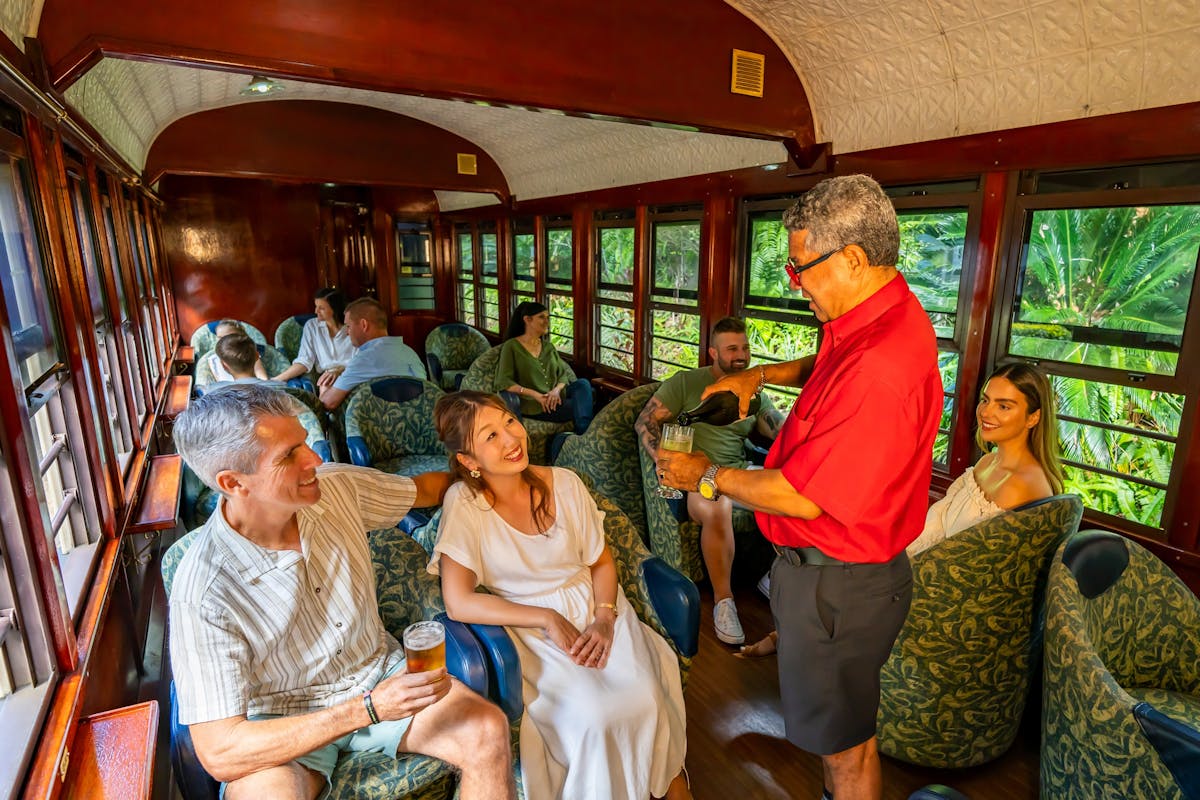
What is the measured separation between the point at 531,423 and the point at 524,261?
2903mm

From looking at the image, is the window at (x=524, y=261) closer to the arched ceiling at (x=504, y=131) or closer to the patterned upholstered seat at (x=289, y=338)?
the arched ceiling at (x=504, y=131)

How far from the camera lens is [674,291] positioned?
15.5 ft

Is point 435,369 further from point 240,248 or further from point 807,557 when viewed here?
point 807,557

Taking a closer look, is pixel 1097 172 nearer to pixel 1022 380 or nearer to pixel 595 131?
pixel 1022 380

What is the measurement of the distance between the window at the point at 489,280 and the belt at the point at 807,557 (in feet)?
19.8

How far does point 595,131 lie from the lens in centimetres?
487

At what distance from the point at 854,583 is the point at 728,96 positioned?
2.36 m

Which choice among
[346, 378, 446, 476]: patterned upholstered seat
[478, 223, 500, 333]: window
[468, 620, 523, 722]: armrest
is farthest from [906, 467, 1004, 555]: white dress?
[478, 223, 500, 333]: window

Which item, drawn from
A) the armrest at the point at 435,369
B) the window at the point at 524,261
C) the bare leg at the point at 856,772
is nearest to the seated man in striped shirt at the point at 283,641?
the bare leg at the point at 856,772

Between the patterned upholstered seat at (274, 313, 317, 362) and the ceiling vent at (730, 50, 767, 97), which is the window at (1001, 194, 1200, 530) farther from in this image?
the patterned upholstered seat at (274, 313, 317, 362)

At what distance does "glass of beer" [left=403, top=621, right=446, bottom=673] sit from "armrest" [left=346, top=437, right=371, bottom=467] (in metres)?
2.15

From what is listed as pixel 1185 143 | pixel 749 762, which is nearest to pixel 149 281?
pixel 749 762

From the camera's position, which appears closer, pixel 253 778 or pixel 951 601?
pixel 253 778

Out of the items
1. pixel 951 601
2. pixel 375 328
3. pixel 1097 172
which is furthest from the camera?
pixel 375 328
